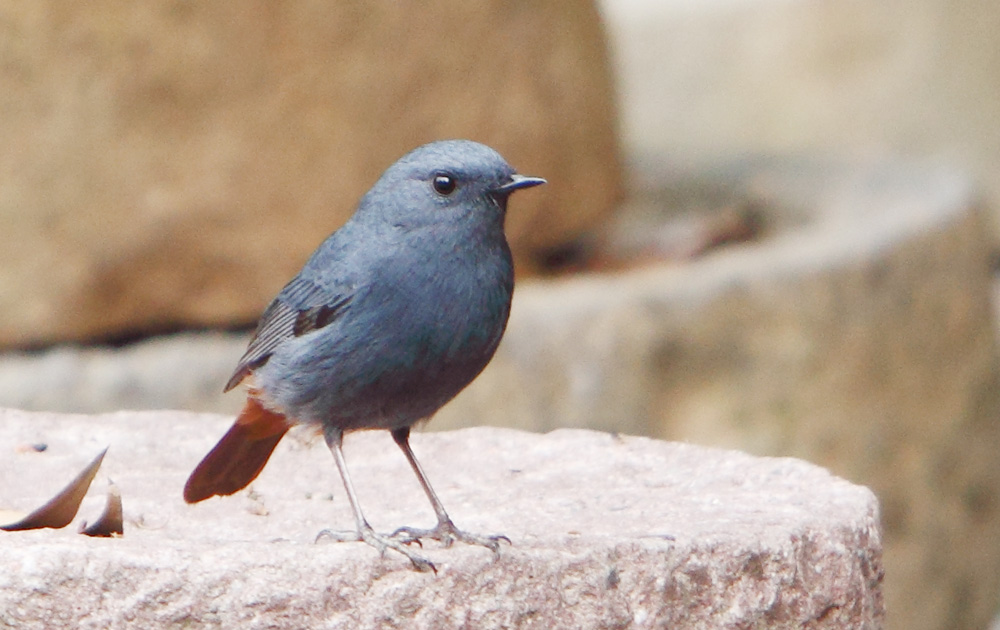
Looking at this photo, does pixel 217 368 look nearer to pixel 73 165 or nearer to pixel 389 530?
pixel 73 165

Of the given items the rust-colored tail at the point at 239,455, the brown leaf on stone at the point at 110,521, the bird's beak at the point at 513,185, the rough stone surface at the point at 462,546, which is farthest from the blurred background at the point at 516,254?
the bird's beak at the point at 513,185

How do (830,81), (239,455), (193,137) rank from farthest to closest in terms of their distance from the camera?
(830,81), (193,137), (239,455)

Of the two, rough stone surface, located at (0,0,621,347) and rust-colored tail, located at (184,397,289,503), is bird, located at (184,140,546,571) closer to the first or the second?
rust-colored tail, located at (184,397,289,503)

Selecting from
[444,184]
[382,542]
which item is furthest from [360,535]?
[444,184]

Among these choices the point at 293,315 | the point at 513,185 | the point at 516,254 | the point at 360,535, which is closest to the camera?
the point at 360,535

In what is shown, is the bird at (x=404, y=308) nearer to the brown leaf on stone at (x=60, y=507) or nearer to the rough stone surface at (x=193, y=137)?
the brown leaf on stone at (x=60, y=507)

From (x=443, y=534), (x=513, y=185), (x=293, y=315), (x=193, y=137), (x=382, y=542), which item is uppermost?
(x=513, y=185)

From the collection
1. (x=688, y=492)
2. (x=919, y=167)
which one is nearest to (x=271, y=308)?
(x=688, y=492)

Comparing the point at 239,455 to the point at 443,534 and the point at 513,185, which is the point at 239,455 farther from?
the point at 513,185
